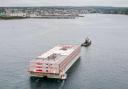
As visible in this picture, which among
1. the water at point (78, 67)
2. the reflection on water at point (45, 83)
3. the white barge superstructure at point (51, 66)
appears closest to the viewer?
the reflection on water at point (45, 83)

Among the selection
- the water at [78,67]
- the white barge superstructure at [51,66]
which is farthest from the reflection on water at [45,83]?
the white barge superstructure at [51,66]

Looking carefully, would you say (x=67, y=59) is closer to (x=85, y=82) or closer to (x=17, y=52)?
(x=85, y=82)

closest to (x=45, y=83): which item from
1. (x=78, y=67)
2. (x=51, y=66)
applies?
(x=51, y=66)

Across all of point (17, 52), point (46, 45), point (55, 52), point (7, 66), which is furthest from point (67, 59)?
point (46, 45)

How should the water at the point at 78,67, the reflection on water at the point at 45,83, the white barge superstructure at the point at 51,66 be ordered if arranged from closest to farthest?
the reflection on water at the point at 45,83, the water at the point at 78,67, the white barge superstructure at the point at 51,66

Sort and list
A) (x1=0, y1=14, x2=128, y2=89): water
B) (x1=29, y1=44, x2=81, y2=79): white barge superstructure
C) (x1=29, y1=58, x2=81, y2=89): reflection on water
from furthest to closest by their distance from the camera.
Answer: (x1=29, y1=44, x2=81, y2=79): white barge superstructure < (x1=0, y1=14, x2=128, y2=89): water < (x1=29, y1=58, x2=81, y2=89): reflection on water

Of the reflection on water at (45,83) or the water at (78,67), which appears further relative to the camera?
the water at (78,67)

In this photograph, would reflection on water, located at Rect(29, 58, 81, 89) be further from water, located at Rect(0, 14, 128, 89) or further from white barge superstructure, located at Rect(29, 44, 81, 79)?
white barge superstructure, located at Rect(29, 44, 81, 79)

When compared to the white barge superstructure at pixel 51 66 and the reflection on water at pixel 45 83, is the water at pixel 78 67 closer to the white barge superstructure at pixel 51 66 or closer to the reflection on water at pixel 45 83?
the reflection on water at pixel 45 83

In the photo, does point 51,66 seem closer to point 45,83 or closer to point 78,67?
point 45,83

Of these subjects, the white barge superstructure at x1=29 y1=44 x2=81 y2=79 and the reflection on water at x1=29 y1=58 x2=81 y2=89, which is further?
the white barge superstructure at x1=29 y1=44 x2=81 y2=79

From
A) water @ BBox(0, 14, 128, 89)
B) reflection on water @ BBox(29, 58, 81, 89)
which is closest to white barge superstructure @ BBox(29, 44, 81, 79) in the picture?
reflection on water @ BBox(29, 58, 81, 89)

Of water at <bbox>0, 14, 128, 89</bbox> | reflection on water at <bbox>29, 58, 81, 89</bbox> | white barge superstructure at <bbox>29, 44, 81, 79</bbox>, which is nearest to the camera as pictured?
reflection on water at <bbox>29, 58, 81, 89</bbox>
